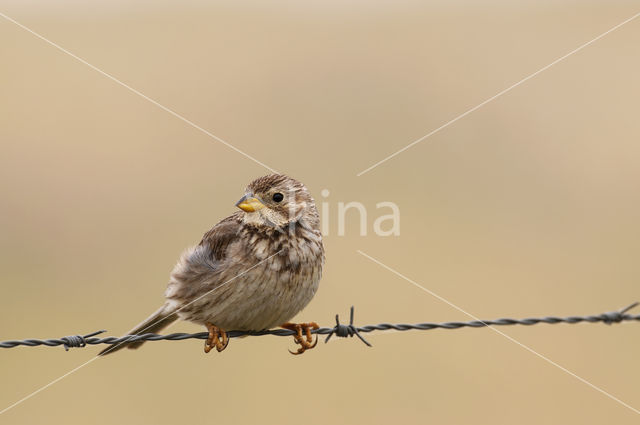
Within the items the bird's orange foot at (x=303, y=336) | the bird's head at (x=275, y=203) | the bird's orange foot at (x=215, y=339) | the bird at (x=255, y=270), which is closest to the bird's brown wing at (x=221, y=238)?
the bird at (x=255, y=270)

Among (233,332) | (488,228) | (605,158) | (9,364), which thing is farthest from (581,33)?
(233,332)

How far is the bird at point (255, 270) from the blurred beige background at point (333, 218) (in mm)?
1134

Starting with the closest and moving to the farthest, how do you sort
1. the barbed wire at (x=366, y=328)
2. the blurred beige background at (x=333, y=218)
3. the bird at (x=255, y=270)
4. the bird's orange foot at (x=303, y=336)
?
the barbed wire at (x=366, y=328) < the bird at (x=255, y=270) < the bird's orange foot at (x=303, y=336) < the blurred beige background at (x=333, y=218)

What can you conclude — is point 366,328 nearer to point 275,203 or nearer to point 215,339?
point 215,339

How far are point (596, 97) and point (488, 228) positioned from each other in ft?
24.3

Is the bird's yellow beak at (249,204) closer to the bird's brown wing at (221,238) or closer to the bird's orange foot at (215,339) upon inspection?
the bird's brown wing at (221,238)

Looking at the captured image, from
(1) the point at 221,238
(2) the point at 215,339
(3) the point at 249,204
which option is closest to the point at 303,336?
(2) the point at 215,339

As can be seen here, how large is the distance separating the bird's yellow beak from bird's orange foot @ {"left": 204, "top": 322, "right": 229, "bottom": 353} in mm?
874

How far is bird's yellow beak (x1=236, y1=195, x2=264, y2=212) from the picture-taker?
20.2 ft

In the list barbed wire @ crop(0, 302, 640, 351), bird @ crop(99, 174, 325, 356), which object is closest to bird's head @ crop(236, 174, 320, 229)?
bird @ crop(99, 174, 325, 356)

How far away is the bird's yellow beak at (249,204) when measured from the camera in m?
6.16

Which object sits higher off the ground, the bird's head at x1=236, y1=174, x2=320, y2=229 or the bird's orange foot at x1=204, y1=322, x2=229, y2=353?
the bird's head at x1=236, y1=174, x2=320, y2=229

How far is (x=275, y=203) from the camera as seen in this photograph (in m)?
6.32

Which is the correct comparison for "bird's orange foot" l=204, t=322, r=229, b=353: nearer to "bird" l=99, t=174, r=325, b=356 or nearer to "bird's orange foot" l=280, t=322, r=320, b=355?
"bird" l=99, t=174, r=325, b=356
